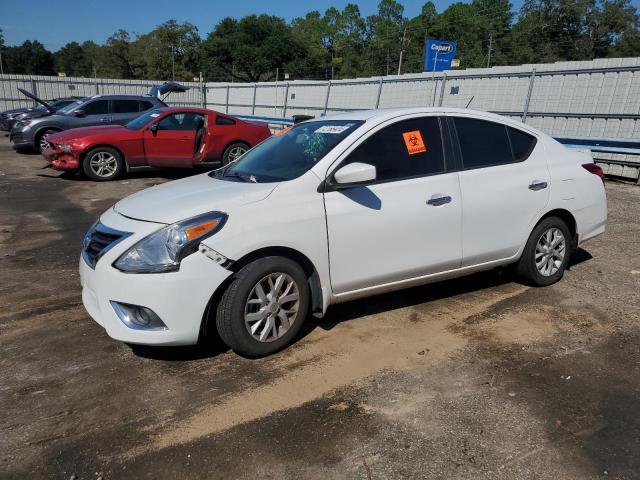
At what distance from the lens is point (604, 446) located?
2.71 metres

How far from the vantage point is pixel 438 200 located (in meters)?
4.08

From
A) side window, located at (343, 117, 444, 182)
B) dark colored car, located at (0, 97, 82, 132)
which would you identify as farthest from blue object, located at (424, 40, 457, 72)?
side window, located at (343, 117, 444, 182)

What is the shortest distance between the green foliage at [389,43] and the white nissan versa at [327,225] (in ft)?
206

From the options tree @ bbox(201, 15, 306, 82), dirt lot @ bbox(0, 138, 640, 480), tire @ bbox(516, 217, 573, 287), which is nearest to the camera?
dirt lot @ bbox(0, 138, 640, 480)

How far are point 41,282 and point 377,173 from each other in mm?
3508

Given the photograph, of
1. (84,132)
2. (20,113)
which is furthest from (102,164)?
(20,113)

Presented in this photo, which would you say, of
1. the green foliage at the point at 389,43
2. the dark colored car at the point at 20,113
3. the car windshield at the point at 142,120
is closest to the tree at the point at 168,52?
the green foliage at the point at 389,43

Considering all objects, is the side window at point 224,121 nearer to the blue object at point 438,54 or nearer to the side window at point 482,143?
the side window at point 482,143

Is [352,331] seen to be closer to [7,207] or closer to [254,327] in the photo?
[254,327]

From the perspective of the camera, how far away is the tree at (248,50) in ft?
262

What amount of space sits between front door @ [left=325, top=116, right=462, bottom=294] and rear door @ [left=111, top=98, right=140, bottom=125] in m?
11.1

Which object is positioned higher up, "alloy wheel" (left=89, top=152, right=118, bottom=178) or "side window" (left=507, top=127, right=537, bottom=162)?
"side window" (left=507, top=127, right=537, bottom=162)

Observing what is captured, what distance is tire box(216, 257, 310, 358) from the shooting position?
3.35m

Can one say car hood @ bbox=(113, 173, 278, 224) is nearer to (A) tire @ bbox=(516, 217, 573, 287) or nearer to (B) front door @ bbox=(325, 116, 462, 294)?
(B) front door @ bbox=(325, 116, 462, 294)
